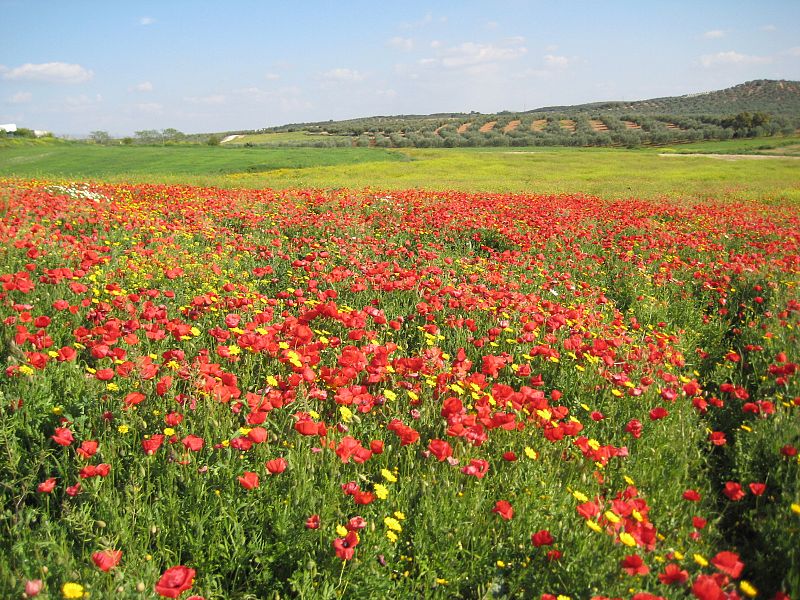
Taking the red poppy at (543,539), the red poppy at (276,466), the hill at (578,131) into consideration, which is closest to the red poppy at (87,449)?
the red poppy at (276,466)

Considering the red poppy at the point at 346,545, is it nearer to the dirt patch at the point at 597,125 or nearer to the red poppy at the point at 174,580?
the red poppy at the point at 174,580

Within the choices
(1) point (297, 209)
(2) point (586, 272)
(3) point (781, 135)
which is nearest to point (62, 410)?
(2) point (586, 272)

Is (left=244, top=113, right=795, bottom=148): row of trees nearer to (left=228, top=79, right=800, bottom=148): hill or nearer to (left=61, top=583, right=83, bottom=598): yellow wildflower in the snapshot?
(left=228, top=79, right=800, bottom=148): hill

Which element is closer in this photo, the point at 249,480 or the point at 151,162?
the point at 249,480

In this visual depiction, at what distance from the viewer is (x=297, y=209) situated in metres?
11.6

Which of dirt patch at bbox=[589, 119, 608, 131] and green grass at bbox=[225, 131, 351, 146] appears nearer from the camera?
green grass at bbox=[225, 131, 351, 146]

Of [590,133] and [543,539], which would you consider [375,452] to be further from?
[590,133]

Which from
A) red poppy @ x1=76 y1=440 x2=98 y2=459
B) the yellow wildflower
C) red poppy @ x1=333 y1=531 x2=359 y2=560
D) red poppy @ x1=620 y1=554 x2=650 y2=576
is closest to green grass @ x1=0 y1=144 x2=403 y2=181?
red poppy @ x1=76 y1=440 x2=98 y2=459

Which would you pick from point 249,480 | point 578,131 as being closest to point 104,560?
point 249,480

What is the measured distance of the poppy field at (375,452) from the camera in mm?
2326

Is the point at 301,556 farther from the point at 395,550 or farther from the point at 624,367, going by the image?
the point at 624,367

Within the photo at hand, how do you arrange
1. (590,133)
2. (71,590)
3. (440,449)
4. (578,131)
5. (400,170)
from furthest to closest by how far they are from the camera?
(578,131)
(590,133)
(400,170)
(440,449)
(71,590)

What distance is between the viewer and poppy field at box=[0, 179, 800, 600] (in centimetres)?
233

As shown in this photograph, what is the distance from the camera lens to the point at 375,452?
2.73 metres
